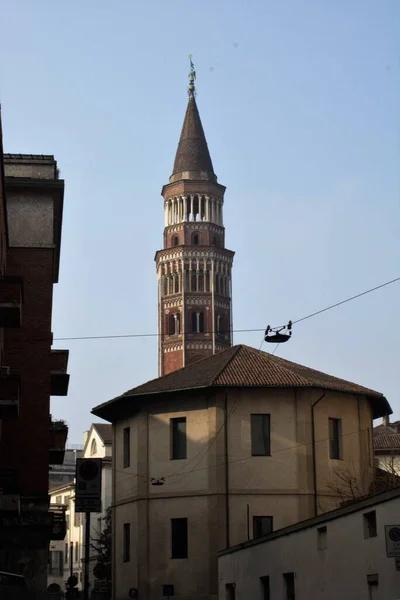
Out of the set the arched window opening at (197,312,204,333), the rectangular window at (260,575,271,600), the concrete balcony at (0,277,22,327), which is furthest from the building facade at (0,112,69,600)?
the arched window opening at (197,312,204,333)

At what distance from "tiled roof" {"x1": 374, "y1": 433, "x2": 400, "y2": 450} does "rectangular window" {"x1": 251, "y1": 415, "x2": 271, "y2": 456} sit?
3440cm

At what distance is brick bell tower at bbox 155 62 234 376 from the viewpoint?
112625mm

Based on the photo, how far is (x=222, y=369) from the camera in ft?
136

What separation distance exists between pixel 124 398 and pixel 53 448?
1072 cm

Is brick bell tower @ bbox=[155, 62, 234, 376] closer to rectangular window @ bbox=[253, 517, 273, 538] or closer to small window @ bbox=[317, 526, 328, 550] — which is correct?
rectangular window @ bbox=[253, 517, 273, 538]

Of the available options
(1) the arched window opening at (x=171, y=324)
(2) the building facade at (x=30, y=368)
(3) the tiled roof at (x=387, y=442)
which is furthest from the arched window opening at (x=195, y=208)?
(2) the building facade at (x=30, y=368)

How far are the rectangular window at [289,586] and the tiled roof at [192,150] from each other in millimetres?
91897

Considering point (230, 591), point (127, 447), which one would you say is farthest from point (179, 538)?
point (230, 591)

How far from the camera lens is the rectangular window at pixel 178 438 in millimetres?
40525

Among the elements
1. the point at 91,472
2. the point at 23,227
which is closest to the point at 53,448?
the point at 23,227

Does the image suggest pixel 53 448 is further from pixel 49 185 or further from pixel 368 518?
pixel 368 518

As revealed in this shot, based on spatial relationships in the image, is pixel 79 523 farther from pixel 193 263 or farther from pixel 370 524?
pixel 370 524

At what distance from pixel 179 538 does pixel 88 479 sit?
2195 cm

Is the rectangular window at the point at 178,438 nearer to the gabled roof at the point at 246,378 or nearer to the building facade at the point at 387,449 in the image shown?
the gabled roof at the point at 246,378
